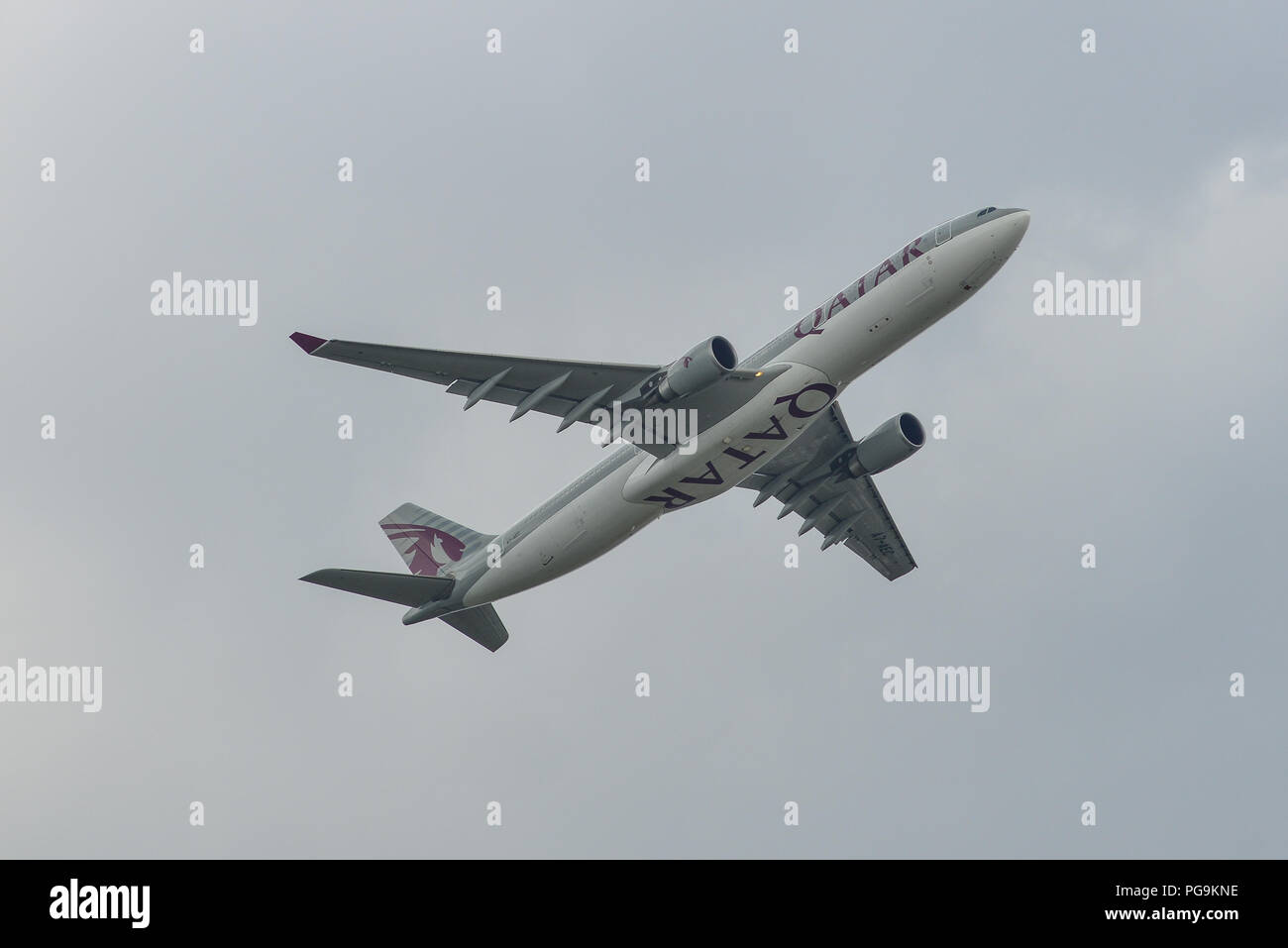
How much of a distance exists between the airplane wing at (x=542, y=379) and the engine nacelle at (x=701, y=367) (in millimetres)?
534

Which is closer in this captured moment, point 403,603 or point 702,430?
point 702,430

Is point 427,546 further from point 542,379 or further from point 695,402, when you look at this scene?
point 695,402

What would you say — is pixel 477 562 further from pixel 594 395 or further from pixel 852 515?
pixel 852 515

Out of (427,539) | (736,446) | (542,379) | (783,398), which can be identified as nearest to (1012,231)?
(783,398)

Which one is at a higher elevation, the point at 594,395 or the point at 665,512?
the point at 594,395

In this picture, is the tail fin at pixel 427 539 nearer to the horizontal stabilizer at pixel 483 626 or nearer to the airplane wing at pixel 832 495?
the horizontal stabilizer at pixel 483 626

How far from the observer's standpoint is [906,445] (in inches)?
1832

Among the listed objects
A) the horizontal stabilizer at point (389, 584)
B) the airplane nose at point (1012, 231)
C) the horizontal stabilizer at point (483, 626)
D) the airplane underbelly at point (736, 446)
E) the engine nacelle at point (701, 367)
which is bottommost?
the horizontal stabilizer at point (483, 626)

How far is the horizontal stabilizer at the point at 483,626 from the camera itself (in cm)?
4906

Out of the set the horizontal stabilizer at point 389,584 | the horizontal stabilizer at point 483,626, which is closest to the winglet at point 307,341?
the horizontal stabilizer at point 389,584

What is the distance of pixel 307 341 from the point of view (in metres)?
39.0

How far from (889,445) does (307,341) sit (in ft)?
62.1

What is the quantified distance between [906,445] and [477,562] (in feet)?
47.0
